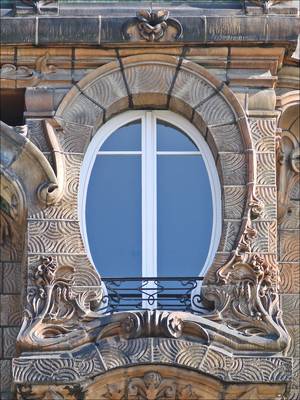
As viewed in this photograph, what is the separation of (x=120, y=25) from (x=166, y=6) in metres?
0.69

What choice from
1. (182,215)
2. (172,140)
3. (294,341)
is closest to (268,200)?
(182,215)

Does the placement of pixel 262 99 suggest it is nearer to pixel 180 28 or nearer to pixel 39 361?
pixel 180 28

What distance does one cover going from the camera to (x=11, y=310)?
30078 mm

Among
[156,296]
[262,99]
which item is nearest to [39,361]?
[156,296]

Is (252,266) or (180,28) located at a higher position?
(180,28)

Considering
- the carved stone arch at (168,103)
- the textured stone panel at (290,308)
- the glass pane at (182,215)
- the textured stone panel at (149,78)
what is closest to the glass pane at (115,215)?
the glass pane at (182,215)

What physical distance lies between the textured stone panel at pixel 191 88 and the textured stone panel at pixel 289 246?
1.67 meters

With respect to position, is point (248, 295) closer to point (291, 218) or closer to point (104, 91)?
point (291, 218)

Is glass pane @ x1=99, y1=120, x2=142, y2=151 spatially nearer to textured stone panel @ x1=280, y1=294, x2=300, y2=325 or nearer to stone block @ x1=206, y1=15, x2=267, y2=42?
stone block @ x1=206, y1=15, x2=267, y2=42

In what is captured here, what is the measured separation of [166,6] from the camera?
30875 millimetres

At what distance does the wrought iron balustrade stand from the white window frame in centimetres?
13

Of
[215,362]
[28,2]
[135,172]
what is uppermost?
[28,2]

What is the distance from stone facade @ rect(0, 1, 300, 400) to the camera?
94.8 feet

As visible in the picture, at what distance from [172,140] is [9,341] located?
277 cm
